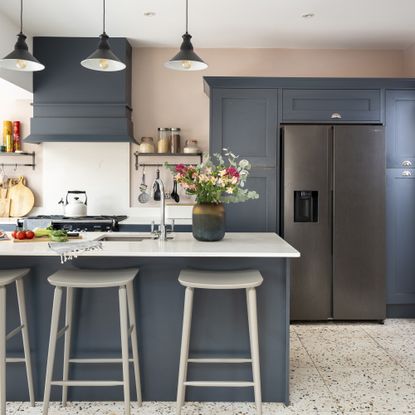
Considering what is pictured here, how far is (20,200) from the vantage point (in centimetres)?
480

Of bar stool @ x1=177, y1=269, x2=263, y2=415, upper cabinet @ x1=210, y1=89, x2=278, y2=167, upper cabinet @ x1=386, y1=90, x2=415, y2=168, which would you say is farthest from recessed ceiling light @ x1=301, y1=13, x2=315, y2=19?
bar stool @ x1=177, y1=269, x2=263, y2=415

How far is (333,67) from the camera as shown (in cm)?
486

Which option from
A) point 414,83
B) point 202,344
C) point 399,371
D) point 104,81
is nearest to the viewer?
point 202,344

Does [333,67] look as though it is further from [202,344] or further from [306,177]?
[202,344]

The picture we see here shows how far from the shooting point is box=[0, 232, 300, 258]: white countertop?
2365 millimetres

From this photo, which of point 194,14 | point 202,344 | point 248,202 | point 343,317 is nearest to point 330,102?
point 248,202

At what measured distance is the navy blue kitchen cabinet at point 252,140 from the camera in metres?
4.22

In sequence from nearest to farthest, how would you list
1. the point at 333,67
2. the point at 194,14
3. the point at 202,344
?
the point at 202,344 < the point at 194,14 < the point at 333,67

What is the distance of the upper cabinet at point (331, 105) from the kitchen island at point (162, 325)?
1.97 m

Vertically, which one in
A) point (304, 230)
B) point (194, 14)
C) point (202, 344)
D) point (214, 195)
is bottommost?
point (202, 344)

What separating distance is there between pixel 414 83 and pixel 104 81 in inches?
115

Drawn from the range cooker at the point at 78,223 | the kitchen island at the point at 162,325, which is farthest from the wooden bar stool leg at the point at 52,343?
the range cooker at the point at 78,223

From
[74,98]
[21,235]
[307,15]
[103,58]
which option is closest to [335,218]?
[307,15]

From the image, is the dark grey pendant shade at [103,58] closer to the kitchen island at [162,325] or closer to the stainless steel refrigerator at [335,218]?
the kitchen island at [162,325]
